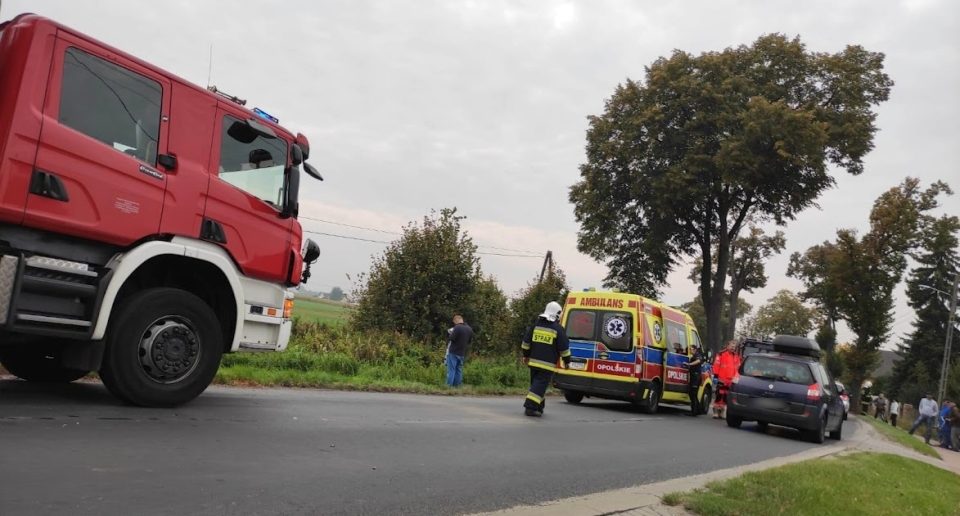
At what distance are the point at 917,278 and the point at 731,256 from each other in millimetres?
31587

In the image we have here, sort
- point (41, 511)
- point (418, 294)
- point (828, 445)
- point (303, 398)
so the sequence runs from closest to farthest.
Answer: point (41, 511) → point (303, 398) → point (828, 445) → point (418, 294)

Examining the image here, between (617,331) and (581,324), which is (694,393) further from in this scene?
(581,324)

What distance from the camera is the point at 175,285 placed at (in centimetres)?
713

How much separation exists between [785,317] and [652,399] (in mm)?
59941

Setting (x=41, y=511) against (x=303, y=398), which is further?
(x=303, y=398)

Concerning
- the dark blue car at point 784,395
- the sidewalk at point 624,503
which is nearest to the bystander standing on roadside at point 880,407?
the dark blue car at point 784,395

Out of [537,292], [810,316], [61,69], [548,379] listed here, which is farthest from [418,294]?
[810,316]

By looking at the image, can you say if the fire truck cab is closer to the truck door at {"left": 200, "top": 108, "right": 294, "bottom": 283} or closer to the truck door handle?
the truck door at {"left": 200, "top": 108, "right": 294, "bottom": 283}

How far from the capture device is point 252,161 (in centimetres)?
732

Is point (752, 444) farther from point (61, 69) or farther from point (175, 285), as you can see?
point (61, 69)

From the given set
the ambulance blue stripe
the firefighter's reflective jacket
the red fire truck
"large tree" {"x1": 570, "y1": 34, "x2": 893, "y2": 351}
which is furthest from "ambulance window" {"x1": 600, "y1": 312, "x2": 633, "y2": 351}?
"large tree" {"x1": 570, "y1": 34, "x2": 893, "y2": 351}

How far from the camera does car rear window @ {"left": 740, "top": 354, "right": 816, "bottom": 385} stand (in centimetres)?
1389

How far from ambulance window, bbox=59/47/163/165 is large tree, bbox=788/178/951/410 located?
116 feet

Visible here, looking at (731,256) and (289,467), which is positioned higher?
(731,256)
